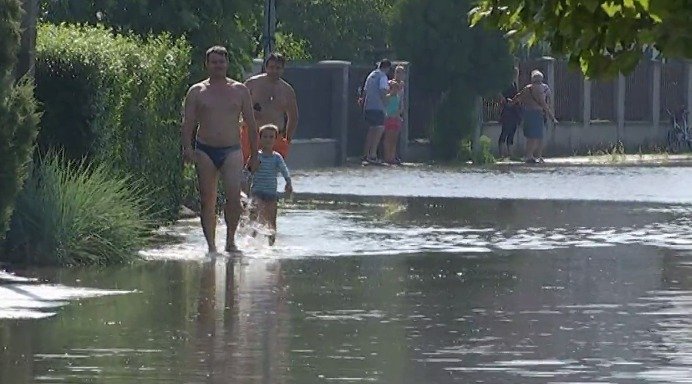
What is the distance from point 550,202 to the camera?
79.0 feet

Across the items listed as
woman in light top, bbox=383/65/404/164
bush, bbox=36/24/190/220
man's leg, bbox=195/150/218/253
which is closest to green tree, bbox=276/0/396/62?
woman in light top, bbox=383/65/404/164

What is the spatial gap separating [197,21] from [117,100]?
4690 millimetres

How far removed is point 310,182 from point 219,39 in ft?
23.2

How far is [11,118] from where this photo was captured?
1327 cm

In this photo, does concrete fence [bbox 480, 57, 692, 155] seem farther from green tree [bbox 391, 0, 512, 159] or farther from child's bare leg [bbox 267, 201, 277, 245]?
child's bare leg [bbox 267, 201, 277, 245]

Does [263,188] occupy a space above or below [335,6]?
below

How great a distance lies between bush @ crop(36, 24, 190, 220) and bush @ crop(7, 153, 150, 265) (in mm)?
293

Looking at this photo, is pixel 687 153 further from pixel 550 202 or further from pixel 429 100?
pixel 550 202

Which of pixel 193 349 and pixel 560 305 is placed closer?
pixel 193 349

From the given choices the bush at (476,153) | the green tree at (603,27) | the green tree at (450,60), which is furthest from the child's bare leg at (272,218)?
the bush at (476,153)

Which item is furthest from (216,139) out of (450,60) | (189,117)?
(450,60)

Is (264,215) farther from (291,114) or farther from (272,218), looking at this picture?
(291,114)

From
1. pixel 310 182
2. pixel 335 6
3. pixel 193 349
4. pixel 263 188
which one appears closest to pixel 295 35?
pixel 335 6

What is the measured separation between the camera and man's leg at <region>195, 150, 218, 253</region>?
16250 mm
